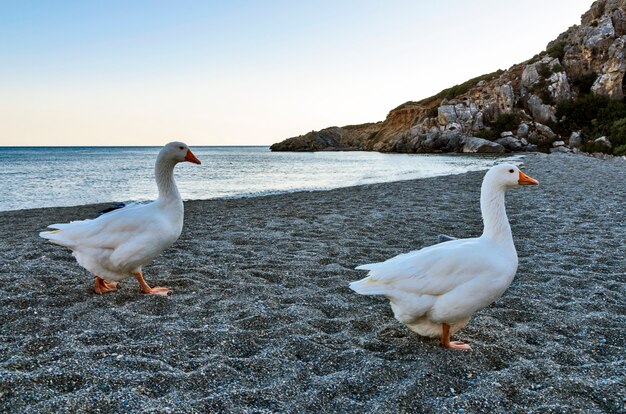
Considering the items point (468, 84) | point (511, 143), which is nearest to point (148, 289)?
point (511, 143)

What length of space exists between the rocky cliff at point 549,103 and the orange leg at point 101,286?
46779mm

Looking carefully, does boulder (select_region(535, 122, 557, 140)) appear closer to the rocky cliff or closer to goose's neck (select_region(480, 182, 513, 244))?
the rocky cliff

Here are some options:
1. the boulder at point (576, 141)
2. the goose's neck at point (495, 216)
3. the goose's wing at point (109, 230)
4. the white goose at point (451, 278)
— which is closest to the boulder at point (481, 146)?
the boulder at point (576, 141)

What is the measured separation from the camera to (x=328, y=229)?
8.20 meters

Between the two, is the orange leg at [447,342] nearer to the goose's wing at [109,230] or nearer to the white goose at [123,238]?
the white goose at [123,238]

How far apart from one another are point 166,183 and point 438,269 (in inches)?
121

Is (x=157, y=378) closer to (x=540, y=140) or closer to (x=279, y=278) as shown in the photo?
(x=279, y=278)

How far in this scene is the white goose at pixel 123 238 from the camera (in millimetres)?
4305

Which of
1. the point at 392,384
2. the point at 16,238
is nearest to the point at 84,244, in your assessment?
the point at 392,384

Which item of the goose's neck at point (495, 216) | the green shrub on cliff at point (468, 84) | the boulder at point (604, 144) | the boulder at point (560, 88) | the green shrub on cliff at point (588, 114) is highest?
the green shrub on cliff at point (468, 84)

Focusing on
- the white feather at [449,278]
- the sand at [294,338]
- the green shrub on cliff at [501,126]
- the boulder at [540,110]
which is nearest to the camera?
the sand at [294,338]

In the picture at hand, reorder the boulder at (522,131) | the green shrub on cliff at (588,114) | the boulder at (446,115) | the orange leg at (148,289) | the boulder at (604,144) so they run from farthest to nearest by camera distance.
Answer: the boulder at (446,115)
the boulder at (522,131)
the green shrub on cliff at (588,114)
the boulder at (604,144)
the orange leg at (148,289)

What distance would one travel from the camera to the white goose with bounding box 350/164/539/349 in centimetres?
308

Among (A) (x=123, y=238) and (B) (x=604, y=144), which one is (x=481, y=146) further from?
(A) (x=123, y=238)
